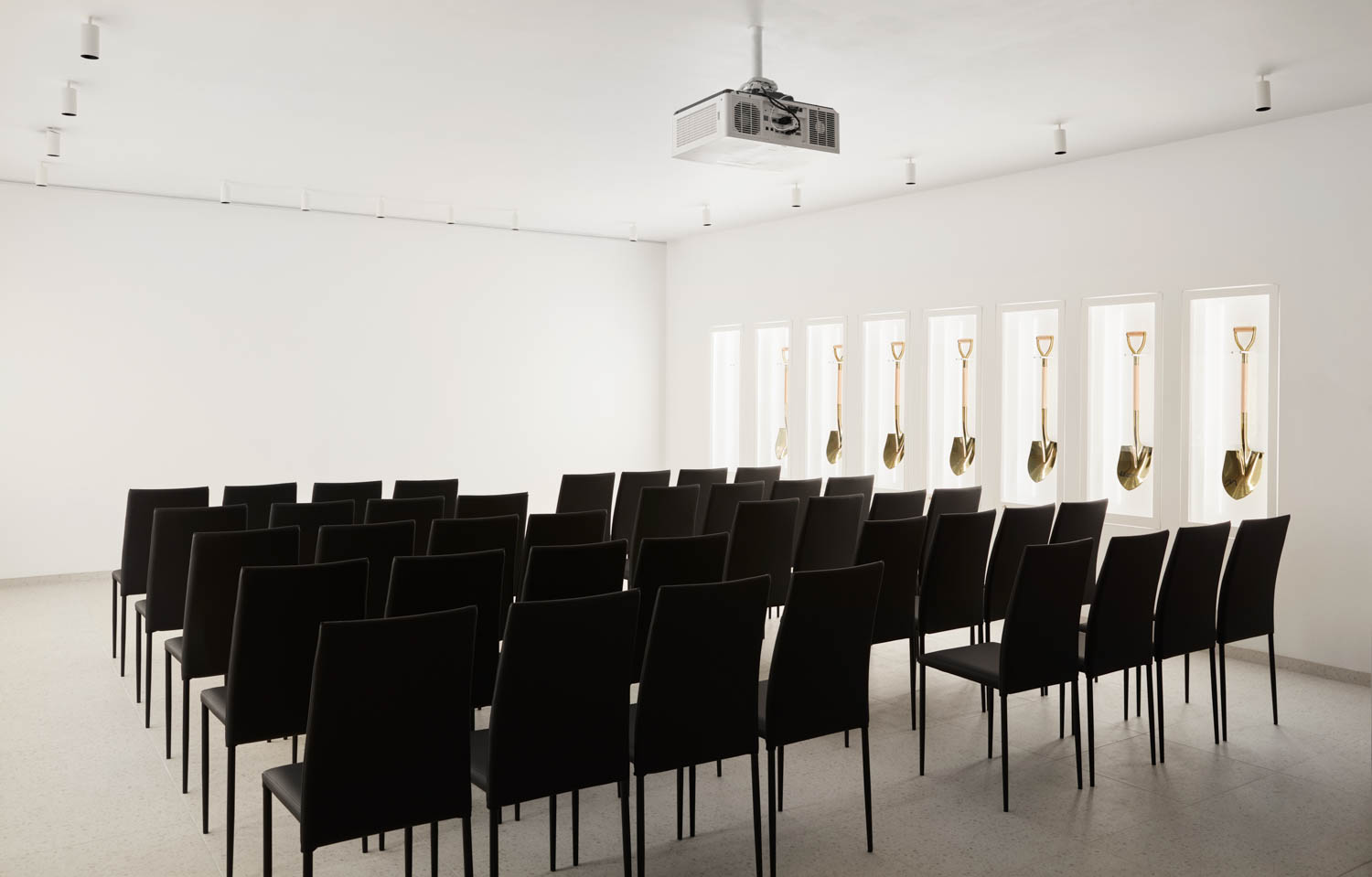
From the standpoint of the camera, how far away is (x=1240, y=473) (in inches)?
250

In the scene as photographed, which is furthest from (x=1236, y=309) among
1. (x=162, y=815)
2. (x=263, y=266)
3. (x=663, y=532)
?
(x=263, y=266)

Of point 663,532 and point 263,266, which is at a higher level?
point 263,266

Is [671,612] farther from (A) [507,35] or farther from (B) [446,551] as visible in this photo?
(A) [507,35]

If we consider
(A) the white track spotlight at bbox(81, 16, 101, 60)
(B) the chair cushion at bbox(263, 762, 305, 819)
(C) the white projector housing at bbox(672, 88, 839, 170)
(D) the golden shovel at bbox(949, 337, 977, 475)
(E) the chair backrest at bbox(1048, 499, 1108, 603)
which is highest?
(A) the white track spotlight at bbox(81, 16, 101, 60)

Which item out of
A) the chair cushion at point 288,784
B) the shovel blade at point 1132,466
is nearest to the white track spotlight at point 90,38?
the chair cushion at point 288,784

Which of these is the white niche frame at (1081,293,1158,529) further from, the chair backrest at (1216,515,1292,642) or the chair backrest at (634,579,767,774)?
the chair backrest at (634,579,767,774)

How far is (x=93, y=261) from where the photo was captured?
27.2ft

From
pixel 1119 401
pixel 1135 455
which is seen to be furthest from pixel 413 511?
pixel 1119 401

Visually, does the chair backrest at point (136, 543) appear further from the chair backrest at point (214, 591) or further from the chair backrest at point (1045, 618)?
the chair backrest at point (1045, 618)

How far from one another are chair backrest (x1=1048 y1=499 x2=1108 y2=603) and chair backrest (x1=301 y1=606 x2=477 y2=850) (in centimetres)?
327

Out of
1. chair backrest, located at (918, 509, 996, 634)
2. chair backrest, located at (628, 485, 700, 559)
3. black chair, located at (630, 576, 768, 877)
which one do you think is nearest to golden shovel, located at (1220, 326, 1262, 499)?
chair backrest, located at (918, 509, 996, 634)

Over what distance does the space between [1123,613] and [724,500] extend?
8.01ft

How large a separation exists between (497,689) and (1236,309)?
18.6 feet

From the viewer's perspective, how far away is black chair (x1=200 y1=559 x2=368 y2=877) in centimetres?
310
